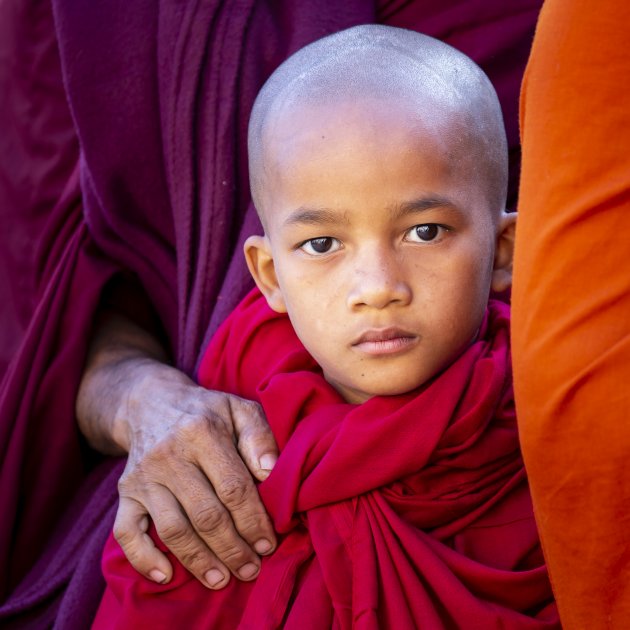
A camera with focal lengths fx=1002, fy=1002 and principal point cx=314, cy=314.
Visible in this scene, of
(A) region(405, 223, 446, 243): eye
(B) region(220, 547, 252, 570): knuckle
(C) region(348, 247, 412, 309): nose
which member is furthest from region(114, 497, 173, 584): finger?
(A) region(405, 223, 446, 243): eye

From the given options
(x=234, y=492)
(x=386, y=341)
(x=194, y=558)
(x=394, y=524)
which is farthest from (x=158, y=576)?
(x=386, y=341)

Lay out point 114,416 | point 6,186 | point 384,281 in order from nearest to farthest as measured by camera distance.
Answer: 1. point 384,281
2. point 114,416
3. point 6,186

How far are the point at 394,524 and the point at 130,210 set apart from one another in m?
1.02

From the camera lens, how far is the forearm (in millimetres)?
1894

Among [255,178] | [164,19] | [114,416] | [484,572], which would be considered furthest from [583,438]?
[164,19]

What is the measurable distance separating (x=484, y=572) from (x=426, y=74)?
689mm

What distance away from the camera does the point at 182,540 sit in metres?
1.50

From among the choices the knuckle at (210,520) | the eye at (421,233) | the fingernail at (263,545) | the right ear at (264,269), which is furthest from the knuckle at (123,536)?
the eye at (421,233)

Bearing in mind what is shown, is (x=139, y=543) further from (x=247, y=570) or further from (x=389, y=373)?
(x=389, y=373)

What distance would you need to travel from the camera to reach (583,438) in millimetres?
1015

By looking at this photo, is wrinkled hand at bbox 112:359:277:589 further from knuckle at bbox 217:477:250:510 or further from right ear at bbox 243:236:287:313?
right ear at bbox 243:236:287:313

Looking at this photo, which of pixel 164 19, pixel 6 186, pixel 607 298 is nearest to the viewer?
pixel 607 298

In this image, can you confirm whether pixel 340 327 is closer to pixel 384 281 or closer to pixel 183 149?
pixel 384 281

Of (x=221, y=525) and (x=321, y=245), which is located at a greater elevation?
(x=321, y=245)
